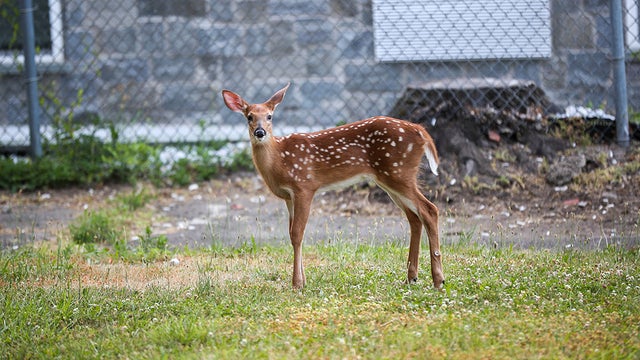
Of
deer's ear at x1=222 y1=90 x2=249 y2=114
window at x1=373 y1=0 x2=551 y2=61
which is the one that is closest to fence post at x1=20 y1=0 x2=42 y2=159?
window at x1=373 y1=0 x2=551 y2=61

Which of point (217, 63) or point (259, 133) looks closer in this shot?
point (259, 133)

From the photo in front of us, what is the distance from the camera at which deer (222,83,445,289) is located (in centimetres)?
552

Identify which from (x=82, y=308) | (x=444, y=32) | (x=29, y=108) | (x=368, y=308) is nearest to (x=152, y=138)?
(x=29, y=108)

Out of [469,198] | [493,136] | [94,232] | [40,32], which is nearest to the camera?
[94,232]

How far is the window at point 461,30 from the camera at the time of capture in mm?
9914

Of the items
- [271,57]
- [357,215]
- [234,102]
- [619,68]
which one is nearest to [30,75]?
[271,57]

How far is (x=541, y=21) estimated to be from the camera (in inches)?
387

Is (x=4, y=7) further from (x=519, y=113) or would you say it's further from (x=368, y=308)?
(x=368, y=308)

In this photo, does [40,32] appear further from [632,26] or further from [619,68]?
[632,26]

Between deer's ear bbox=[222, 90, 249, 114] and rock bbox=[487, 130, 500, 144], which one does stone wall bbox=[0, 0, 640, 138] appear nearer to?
rock bbox=[487, 130, 500, 144]

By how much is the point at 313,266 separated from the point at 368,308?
4.27 ft

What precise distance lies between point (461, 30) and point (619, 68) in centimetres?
190

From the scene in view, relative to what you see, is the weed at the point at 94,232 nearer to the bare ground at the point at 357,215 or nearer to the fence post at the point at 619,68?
the bare ground at the point at 357,215

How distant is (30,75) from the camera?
9695 mm
